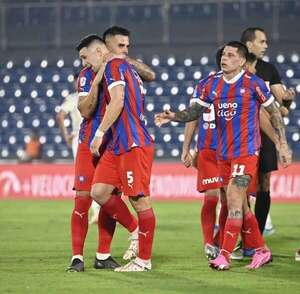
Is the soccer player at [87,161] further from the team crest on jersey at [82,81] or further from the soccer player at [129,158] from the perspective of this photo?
the soccer player at [129,158]

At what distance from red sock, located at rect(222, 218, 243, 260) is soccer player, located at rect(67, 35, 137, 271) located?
102cm

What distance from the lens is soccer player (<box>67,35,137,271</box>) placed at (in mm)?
9305

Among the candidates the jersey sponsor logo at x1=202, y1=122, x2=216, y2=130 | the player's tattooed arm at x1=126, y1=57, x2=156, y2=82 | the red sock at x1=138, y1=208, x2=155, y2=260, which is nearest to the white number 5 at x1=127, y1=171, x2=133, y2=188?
the red sock at x1=138, y1=208, x2=155, y2=260

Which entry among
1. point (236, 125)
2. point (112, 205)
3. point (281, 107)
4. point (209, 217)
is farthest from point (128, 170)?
point (281, 107)

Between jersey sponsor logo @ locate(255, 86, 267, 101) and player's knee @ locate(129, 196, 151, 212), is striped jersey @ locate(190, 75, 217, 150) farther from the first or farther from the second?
player's knee @ locate(129, 196, 151, 212)

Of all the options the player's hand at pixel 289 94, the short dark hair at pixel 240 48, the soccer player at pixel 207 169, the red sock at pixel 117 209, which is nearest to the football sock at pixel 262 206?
the soccer player at pixel 207 169

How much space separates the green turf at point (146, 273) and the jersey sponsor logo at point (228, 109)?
4.54 feet

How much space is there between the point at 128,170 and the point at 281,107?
2.38 m

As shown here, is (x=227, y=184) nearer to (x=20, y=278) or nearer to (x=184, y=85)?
(x=20, y=278)

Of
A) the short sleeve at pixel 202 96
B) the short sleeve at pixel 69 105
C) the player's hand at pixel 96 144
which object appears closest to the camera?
the player's hand at pixel 96 144

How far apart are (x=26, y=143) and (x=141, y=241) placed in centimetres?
1485

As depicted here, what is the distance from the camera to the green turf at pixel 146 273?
8.27 metres

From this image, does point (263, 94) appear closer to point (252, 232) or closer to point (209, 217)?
point (252, 232)

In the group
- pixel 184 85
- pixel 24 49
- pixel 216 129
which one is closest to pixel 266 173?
pixel 216 129
